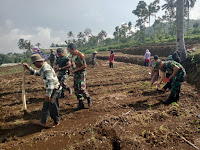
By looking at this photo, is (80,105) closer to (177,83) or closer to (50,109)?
(50,109)

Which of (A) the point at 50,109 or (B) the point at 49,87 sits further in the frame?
(A) the point at 50,109

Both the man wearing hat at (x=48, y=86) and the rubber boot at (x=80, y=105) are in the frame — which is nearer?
the man wearing hat at (x=48, y=86)

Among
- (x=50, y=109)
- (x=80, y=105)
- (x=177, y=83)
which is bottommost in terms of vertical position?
(x=80, y=105)

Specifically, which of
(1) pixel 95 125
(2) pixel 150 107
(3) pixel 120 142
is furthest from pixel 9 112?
(2) pixel 150 107

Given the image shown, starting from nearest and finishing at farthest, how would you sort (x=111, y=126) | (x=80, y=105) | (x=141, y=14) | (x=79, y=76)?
(x=111, y=126) → (x=79, y=76) → (x=80, y=105) → (x=141, y=14)

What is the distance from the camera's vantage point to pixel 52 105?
307cm

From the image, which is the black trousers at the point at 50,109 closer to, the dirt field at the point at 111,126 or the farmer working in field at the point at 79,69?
the dirt field at the point at 111,126

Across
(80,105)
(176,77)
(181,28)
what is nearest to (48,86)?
(80,105)

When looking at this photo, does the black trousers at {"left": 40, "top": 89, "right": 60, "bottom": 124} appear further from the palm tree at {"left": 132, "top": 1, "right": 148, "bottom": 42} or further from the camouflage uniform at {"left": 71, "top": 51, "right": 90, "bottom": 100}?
the palm tree at {"left": 132, "top": 1, "right": 148, "bottom": 42}

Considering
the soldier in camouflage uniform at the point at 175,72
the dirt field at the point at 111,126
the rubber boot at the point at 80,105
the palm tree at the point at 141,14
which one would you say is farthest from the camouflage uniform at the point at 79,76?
the palm tree at the point at 141,14

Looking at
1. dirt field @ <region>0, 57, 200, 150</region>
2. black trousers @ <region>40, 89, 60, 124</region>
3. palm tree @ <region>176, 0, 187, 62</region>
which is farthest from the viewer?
palm tree @ <region>176, 0, 187, 62</region>

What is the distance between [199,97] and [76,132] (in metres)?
4.33

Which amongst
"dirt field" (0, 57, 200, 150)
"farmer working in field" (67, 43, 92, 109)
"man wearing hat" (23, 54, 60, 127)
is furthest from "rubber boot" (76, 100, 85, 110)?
"man wearing hat" (23, 54, 60, 127)

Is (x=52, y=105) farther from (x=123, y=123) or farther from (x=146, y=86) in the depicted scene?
(x=146, y=86)
